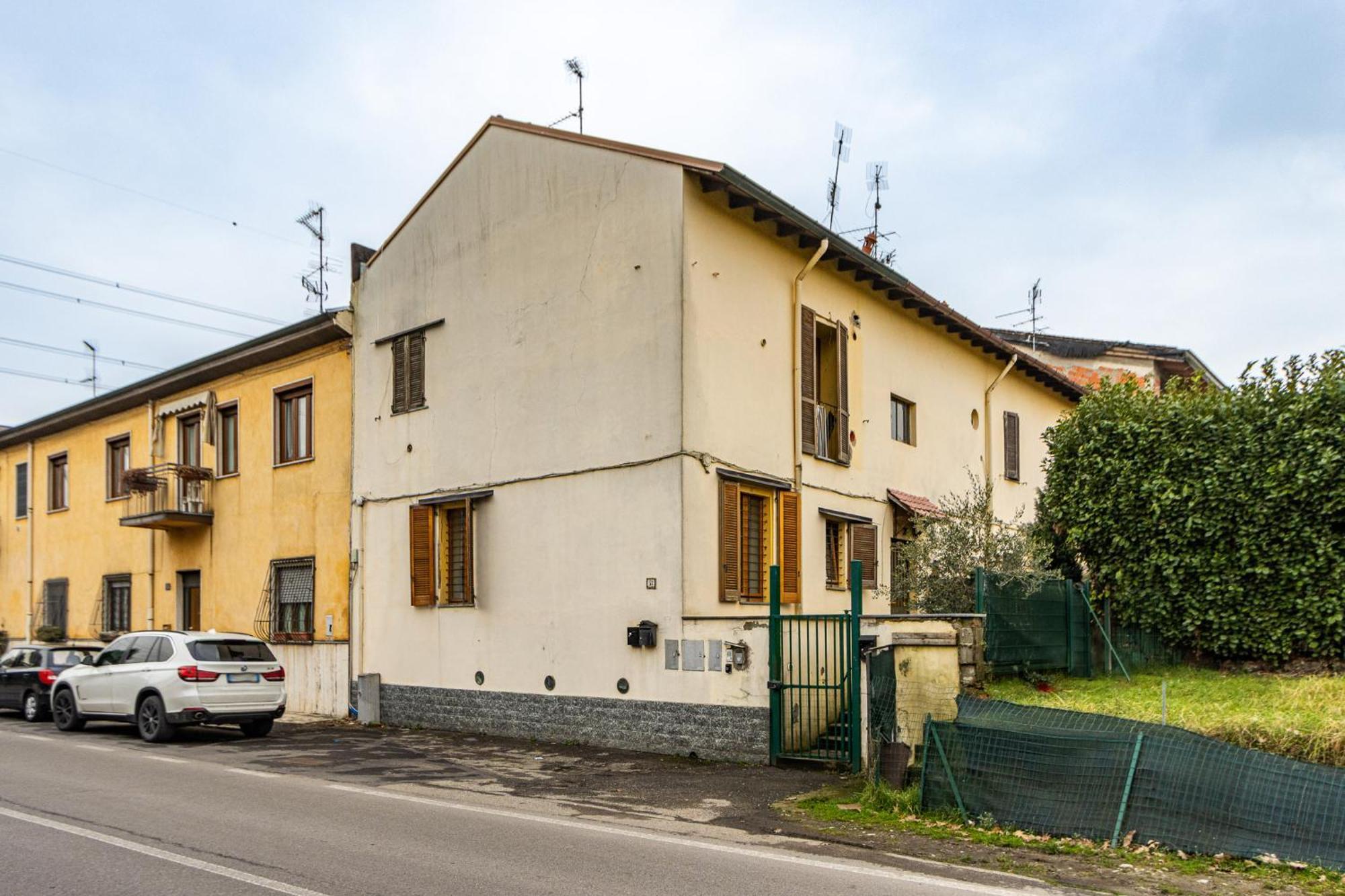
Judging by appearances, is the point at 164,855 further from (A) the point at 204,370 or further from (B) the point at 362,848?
(A) the point at 204,370

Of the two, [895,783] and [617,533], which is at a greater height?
[617,533]

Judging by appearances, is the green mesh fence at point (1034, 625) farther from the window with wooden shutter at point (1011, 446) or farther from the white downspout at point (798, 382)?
the window with wooden shutter at point (1011, 446)

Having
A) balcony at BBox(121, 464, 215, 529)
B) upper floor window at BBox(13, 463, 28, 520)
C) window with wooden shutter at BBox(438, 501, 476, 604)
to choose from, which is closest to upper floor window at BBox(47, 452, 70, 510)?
upper floor window at BBox(13, 463, 28, 520)

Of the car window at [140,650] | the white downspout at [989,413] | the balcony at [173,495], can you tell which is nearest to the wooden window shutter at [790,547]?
the white downspout at [989,413]

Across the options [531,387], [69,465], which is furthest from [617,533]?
[69,465]

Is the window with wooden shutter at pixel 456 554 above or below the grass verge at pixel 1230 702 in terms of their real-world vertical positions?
above

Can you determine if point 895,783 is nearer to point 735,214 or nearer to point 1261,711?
point 1261,711

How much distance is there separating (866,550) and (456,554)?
22.6ft

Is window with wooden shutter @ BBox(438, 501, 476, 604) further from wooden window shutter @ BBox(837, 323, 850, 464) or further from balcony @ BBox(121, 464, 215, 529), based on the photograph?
balcony @ BBox(121, 464, 215, 529)

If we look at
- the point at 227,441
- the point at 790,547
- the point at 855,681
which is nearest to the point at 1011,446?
the point at 790,547

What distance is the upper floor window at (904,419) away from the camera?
66.1ft

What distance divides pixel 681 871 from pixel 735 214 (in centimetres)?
1019

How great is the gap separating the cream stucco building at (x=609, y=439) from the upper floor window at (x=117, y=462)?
1025 cm

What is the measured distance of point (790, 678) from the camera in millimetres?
12656
